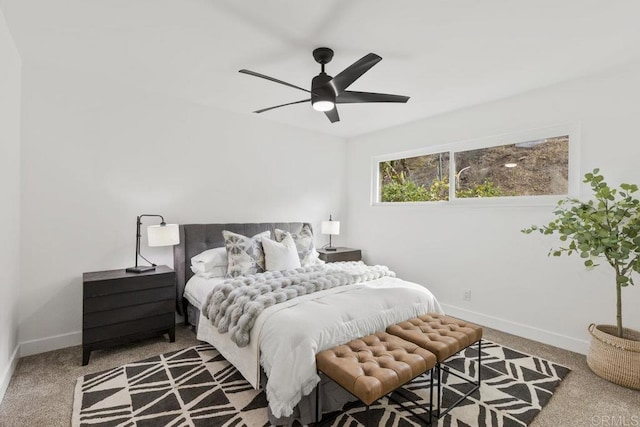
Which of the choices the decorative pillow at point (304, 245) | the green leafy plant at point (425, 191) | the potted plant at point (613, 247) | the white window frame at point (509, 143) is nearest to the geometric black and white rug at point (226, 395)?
the potted plant at point (613, 247)

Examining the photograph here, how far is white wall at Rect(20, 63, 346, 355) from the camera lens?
110 inches

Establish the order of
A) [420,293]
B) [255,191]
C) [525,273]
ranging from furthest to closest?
1. [255,191]
2. [525,273]
3. [420,293]

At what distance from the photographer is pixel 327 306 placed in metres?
2.25

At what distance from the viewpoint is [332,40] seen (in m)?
2.30

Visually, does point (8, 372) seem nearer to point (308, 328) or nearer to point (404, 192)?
point (308, 328)

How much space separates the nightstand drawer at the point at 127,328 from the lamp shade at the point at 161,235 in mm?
681

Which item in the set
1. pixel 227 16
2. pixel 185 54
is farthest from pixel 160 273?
pixel 227 16

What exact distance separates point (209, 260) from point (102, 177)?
4.38ft

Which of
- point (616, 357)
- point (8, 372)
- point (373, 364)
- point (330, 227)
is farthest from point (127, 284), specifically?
point (616, 357)

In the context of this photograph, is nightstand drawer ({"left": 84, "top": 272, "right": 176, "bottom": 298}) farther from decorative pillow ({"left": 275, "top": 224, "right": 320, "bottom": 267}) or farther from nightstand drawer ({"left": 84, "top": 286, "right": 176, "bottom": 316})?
decorative pillow ({"left": 275, "top": 224, "right": 320, "bottom": 267})

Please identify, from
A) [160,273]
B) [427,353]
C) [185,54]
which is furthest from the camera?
[160,273]

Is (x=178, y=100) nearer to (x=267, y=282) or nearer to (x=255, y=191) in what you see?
(x=255, y=191)

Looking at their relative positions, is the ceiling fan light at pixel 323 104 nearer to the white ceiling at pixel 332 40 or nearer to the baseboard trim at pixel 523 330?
the white ceiling at pixel 332 40

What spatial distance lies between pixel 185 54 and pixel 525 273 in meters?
3.84
